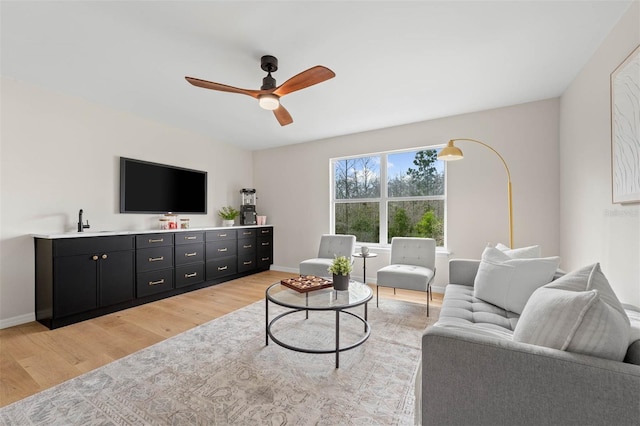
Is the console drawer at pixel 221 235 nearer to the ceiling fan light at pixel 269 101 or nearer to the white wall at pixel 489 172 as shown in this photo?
the white wall at pixel 489 172

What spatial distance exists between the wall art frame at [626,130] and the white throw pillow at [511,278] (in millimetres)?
682

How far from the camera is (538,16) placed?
6.24 ft

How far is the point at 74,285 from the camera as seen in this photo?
2768 millimetres

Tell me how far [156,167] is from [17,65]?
5.53 feet

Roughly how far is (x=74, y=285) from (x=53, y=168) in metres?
1.35

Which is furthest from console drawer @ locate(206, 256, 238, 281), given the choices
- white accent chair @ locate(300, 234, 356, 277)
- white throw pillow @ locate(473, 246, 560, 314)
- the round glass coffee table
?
white throw pillow @ locate(473, 246, 560, 314)

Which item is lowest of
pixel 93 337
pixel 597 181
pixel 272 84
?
pixel 93 337

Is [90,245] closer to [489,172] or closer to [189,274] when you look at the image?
[189,274]

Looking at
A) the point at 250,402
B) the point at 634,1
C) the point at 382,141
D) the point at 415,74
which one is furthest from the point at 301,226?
the point at 634,1

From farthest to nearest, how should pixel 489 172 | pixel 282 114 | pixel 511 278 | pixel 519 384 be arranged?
pixel 489 172 → pixel 282 114 → pixel 511 278 → pixel 519 384

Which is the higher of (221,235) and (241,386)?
(221,235)

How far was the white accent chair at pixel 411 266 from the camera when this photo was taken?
293 centimetres

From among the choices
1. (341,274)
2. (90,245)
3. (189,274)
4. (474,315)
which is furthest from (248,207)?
(474,315)

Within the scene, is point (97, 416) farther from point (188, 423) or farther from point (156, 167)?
point (156, 167)
